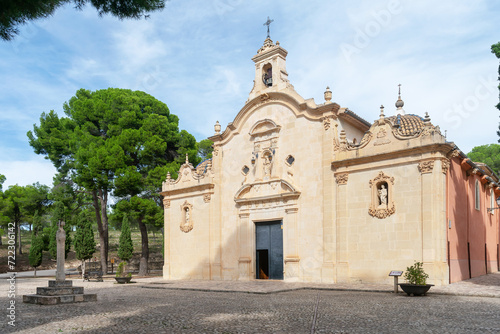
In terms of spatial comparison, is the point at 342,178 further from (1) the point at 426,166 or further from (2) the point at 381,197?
(1) the point at 426,166

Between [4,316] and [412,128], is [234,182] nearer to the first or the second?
[412,128]

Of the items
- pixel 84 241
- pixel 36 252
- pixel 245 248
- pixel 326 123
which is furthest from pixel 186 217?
pixel 36 252

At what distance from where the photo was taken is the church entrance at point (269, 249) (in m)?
22.8

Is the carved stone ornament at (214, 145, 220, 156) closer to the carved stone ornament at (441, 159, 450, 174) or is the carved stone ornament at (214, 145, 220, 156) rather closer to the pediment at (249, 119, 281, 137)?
the pediment at (249, 119, 281, 137)

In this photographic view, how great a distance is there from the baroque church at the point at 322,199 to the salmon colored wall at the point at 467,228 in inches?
3.4

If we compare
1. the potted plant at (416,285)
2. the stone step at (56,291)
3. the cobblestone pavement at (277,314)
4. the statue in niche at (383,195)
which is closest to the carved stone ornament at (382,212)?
the statue in niche at (383,195)

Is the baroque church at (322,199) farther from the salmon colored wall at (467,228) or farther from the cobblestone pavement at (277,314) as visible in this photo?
the cobblestone pavement at (277,314)

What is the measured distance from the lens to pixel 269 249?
23375 millimetres

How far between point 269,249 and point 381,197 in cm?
698

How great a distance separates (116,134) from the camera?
111ft

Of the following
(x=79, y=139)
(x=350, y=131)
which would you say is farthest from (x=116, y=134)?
(x=350, y=131)

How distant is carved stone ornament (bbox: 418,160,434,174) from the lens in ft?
58.8

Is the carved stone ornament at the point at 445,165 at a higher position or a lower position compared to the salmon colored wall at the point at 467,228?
higher

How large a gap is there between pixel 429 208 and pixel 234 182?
11.4 meters
